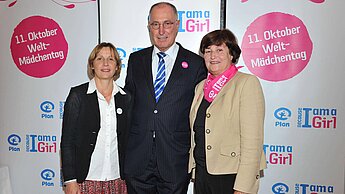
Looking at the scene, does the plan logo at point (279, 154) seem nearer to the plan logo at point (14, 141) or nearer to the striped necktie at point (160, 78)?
the striped necktie at point (160, 78)

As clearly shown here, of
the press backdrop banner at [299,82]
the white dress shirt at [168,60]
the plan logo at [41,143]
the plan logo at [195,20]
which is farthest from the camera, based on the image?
the plan logo at [41,143]

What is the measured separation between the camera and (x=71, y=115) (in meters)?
2.03

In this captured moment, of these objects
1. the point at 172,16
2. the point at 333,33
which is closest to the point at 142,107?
the point at 172,16

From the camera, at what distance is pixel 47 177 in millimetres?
3041

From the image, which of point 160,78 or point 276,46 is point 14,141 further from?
point 276,46

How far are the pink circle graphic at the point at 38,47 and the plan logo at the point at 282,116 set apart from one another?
1.73 meters

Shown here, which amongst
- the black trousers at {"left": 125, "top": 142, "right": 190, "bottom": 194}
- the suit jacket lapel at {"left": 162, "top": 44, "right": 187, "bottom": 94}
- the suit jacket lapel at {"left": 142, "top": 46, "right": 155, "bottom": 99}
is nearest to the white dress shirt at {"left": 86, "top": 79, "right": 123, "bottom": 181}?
the black trousers at {"left": 125, "top": 142, "right": 190, "bottom": 194}

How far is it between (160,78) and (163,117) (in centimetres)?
23

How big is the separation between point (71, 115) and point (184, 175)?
0.73 metres

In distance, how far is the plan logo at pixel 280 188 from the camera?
2.71 metres

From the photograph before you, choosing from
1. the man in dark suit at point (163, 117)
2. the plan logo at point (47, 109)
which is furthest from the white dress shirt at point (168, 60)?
the plan logo at point (47, 109)

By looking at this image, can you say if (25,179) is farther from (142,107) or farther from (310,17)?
(310,17)

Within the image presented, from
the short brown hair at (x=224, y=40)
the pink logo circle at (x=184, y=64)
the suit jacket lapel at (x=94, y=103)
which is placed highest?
the short brown hair at (x=224, y=40)

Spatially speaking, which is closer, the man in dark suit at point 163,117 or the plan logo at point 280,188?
the man in dark suit at point 163,117
